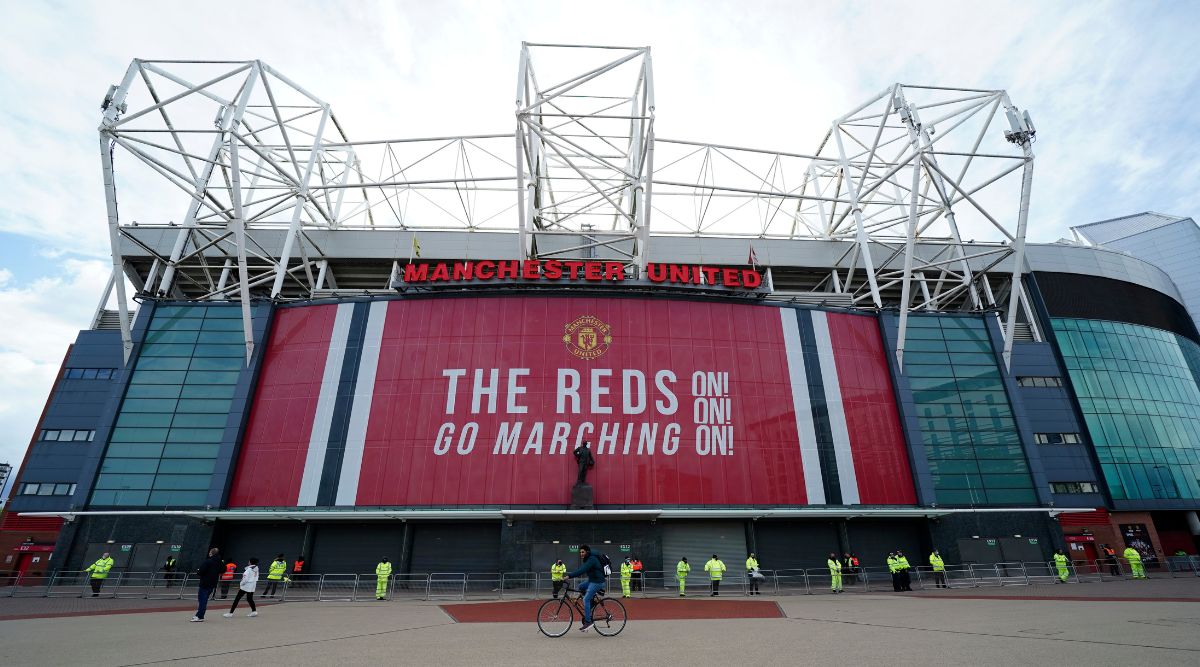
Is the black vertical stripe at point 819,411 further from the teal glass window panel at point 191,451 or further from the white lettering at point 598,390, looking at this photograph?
the teal glass window panel at point 191,451

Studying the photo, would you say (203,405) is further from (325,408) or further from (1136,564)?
(1136,564)

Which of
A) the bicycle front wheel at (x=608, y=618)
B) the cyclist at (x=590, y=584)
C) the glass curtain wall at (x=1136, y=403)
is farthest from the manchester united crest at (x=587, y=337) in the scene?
the glass curtain wall at (x=1136, y=403)

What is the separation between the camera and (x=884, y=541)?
108ft

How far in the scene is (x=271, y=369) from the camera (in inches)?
1373

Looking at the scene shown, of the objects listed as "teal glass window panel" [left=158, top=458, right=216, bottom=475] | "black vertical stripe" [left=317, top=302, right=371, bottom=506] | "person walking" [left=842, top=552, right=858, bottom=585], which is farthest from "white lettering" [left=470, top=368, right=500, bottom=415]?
"person walking" [left=842, top=552, right=858, bottom=585]

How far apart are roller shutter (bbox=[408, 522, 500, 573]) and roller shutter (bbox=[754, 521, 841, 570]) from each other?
48.1 ft

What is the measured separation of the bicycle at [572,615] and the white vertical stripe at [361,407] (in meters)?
22.1

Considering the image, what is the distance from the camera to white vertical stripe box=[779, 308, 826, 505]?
3219 centimetres

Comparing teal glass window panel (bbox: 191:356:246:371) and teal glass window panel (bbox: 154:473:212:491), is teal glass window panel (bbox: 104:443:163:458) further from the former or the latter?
teal glass window panel (bbox: 191:356:246:371)

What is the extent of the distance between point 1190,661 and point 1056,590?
1924 cm

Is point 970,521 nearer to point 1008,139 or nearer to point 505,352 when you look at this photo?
point 1008,139

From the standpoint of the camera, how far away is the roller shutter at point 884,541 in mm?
32438

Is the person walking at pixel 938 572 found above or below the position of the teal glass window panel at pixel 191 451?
below

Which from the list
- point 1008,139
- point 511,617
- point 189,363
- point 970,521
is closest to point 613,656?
point 511,617
